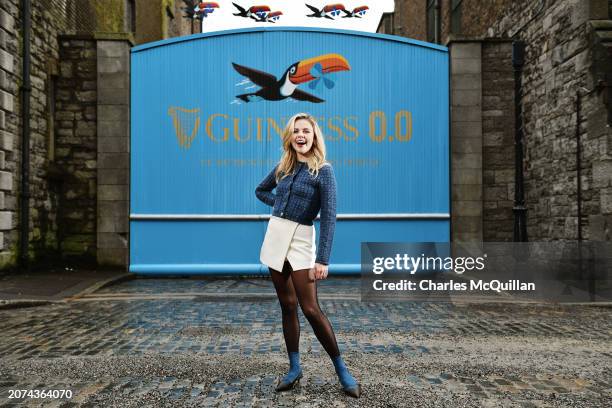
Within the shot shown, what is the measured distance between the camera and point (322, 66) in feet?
39.1

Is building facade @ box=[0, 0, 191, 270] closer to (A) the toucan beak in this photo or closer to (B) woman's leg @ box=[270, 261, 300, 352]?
(A) the toucan beak

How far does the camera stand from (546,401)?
3.67 meters

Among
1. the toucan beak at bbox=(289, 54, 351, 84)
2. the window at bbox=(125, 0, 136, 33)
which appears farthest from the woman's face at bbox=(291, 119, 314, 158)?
the window at bbox=(125, 0, 136, 33)

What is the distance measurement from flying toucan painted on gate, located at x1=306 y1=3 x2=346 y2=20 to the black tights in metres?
15.0

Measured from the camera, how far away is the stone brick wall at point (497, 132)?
38.7ft

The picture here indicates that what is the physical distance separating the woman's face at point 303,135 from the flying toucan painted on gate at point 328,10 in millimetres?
14580

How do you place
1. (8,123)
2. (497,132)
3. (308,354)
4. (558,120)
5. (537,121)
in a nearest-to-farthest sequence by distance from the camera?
(308,354), (8,123), (558,120), (537,121), (497,132)

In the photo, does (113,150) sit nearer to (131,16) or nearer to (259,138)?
(259,138)

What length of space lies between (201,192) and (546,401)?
9025 mm

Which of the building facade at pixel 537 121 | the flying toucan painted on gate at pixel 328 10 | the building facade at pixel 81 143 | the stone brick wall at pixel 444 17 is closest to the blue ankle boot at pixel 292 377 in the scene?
the building facade at pixel 537 121

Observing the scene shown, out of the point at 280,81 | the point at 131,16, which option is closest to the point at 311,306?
the point at 280,81

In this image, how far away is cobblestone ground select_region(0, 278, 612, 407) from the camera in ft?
12.3

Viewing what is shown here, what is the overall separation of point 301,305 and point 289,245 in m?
0.41

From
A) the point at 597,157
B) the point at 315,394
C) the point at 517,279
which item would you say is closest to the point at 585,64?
the point at 597,157
